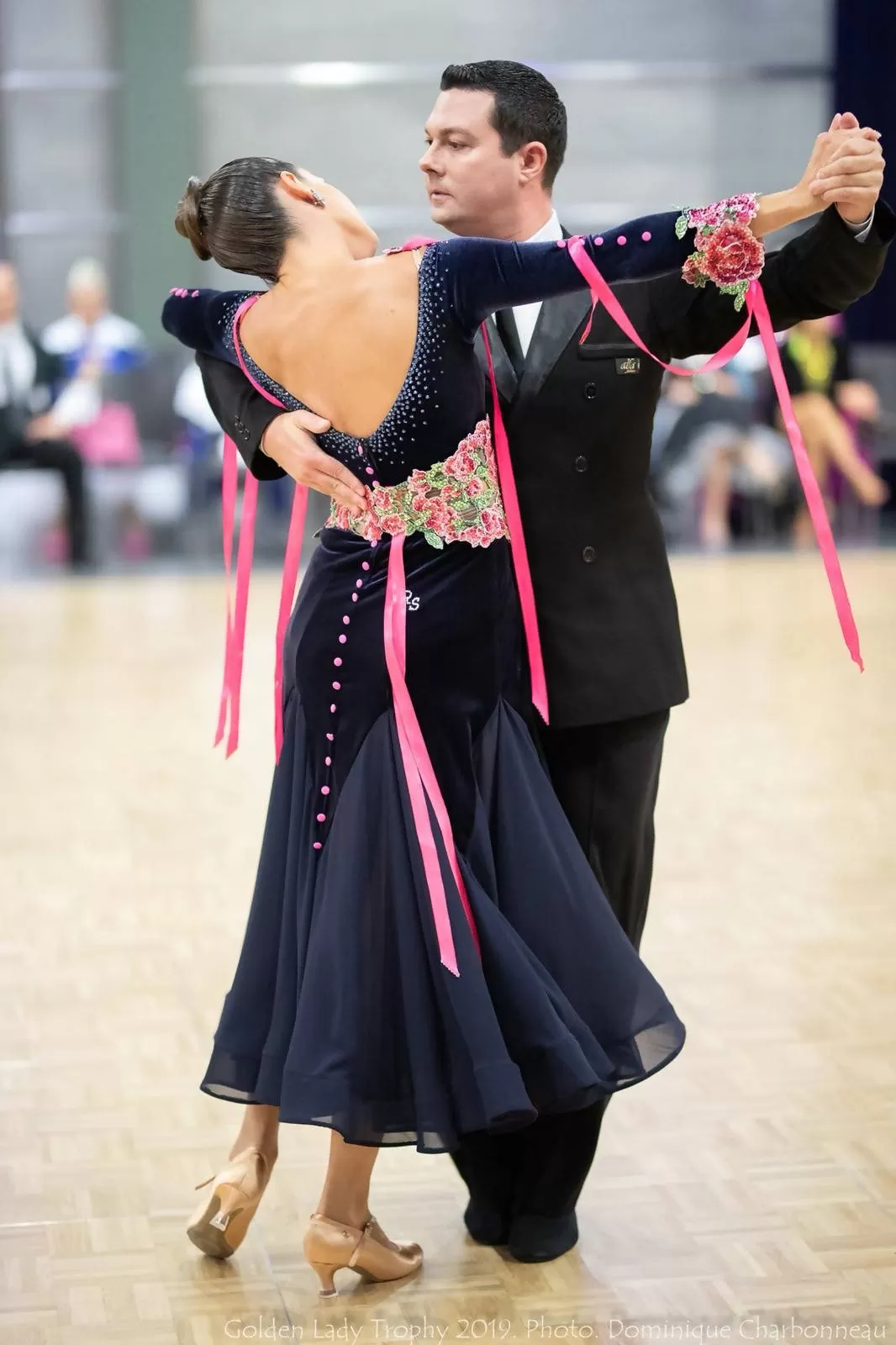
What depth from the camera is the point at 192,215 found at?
2346mm

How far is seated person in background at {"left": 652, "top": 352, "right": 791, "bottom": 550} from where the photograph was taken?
10.5 metres

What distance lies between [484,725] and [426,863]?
21 centimetres

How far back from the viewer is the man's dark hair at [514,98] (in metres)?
2.45

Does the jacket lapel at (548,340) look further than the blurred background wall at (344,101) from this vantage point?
No

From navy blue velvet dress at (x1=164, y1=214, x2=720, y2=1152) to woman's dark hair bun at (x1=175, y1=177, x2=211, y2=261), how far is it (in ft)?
0.61

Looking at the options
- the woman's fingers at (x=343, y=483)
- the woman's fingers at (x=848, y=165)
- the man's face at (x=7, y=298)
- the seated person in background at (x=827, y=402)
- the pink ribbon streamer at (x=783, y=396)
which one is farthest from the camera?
the seated person in background at (x=827, y=402)

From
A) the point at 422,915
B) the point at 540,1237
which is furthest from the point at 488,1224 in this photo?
the point at 422,915

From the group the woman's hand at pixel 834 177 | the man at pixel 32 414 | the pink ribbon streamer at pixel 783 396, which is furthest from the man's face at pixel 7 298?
the woman's hand at pixel 834 177

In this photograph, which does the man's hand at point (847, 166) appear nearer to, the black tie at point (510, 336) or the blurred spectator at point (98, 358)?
the black tie at point (510, 336)

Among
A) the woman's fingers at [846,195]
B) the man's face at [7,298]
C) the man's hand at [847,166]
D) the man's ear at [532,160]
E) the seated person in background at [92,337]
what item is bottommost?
the seated person in background at [92,337]

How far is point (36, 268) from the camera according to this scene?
12.5m

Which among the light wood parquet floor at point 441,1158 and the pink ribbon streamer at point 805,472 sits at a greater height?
the pink ribbon streamer at point 805,472

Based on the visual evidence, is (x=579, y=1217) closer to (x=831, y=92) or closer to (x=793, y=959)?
(x=793, y=959)

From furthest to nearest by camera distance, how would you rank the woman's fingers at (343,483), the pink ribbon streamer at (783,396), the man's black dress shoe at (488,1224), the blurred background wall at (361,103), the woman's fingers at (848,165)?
the blurred background wall at (361,103)
the man's black dress shoe at (488,1224)
the woman's fingers at (343,483)
the pink ribbon streamer at (783,396)
the woman's fingers at (848,165)
